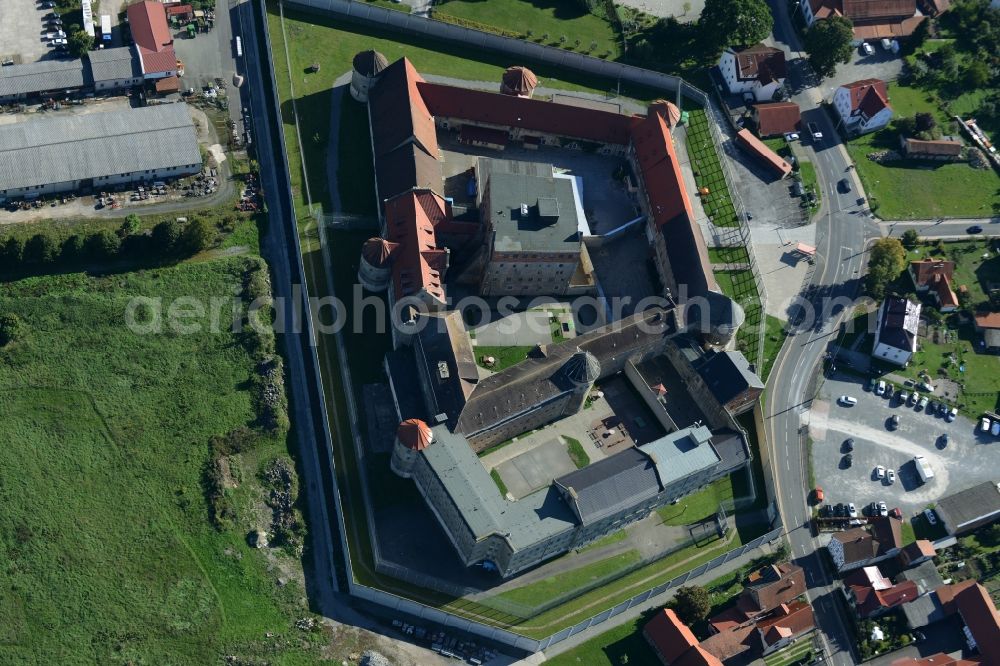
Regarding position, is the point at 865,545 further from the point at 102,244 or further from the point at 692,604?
the point at 102,244

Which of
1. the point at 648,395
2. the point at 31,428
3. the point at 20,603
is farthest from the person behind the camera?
the point at 648,395

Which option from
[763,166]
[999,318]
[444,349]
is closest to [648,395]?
[444,349]

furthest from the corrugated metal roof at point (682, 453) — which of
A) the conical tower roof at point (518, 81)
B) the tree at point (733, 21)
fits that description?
the tree at point (733, 21)

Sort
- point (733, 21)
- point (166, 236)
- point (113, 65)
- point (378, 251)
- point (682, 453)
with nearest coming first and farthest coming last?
point (682, 453) < point (378, 251) < point (166, 236) < point (113, 65) < point (733, 21)

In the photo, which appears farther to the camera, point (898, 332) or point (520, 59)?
point (520, 59)

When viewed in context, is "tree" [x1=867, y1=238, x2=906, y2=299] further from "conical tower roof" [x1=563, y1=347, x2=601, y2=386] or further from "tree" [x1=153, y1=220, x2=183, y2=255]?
"tree" [x1=153, y1=220, x2=183, y2=255]

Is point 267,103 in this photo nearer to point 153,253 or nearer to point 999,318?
point 153,253

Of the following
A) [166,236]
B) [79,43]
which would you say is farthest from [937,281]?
[79,43]
